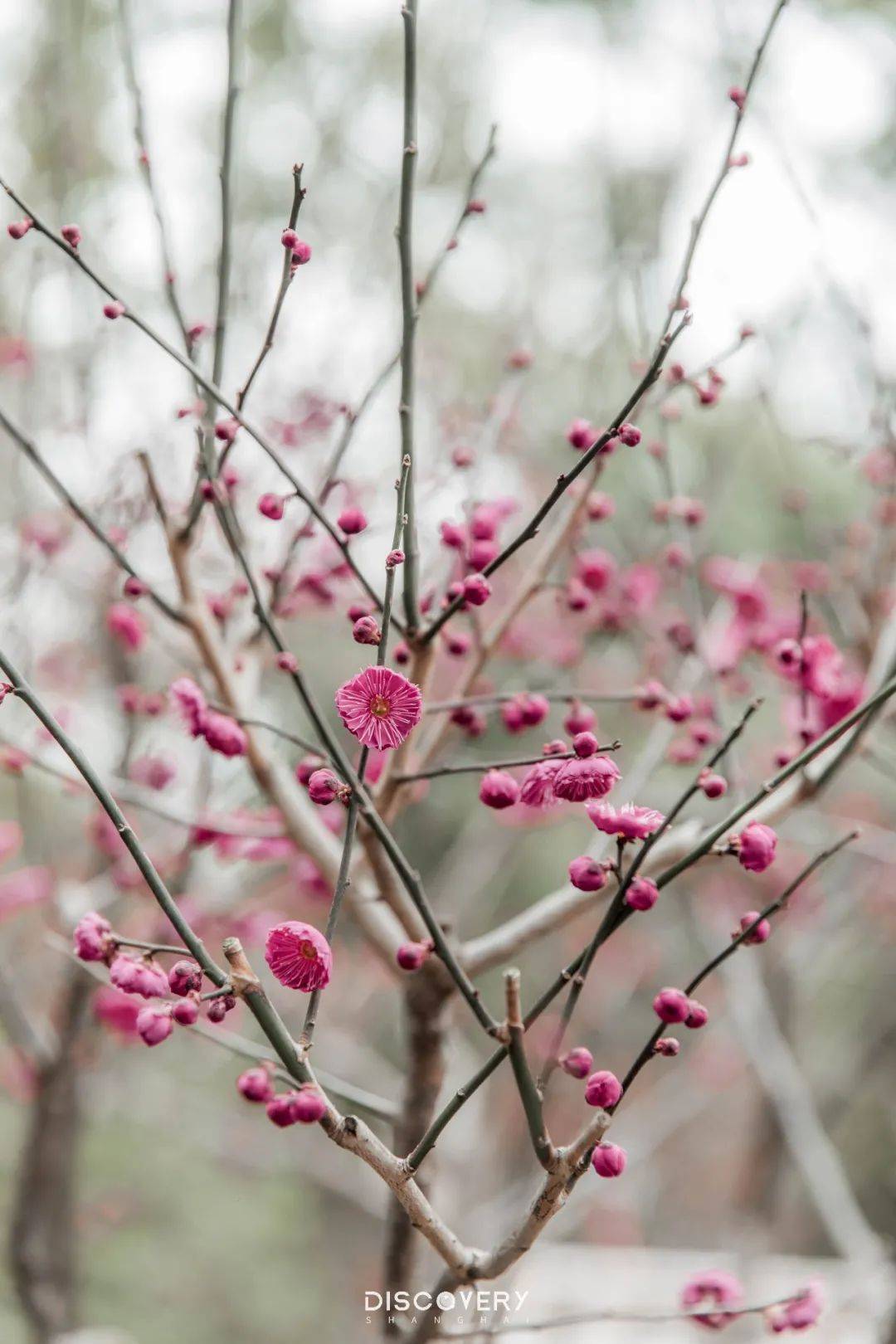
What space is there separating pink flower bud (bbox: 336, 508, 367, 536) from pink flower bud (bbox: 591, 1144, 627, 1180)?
2.09 feet

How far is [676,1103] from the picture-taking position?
4.85m

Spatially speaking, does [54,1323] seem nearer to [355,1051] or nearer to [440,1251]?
[440,1251]

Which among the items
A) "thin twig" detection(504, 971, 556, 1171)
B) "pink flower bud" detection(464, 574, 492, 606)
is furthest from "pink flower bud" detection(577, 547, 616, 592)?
"thin twig" detection(504, 971, 556, 1171)

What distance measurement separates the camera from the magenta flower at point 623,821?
0.90m

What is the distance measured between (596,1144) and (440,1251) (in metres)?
0.22

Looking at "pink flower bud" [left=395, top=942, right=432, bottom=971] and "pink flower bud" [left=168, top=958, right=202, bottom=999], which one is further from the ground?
"pink flower bud" [left=395, top=942, right=432, bottom=971]

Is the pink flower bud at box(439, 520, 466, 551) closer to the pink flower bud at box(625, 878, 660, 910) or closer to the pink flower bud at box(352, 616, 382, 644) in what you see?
the pink flower bud at box(352, 616, 382, 644)

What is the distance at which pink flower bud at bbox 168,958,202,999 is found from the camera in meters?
0.87

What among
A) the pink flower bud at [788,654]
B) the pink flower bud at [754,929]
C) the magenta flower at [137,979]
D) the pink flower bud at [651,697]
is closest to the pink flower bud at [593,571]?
the pink flower bud at [651,697]

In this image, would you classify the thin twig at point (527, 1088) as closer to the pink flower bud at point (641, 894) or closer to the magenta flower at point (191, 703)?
the pink flower bud at point (641, 894)

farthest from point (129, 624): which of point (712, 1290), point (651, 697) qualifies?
point (712, 1290)

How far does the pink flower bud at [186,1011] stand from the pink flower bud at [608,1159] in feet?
1.21

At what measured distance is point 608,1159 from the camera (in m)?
0.95

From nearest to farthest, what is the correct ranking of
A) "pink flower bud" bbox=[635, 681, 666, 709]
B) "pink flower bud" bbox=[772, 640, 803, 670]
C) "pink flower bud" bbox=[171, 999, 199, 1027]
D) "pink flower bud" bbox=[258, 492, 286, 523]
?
"pink flower bud" bbox=[171, 999, 199, 1027] → "pink flower bud" bbox=[258, 492, 286, 523] → "pink flower bud" bbox=[772, 640, 803, 670] → "pink flower bud" bbox=[635, 681, 666, 709]
